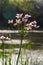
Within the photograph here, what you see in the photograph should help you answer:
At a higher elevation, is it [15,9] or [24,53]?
[15,9]

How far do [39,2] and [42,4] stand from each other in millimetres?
510

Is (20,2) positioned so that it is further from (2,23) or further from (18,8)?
(2,23)

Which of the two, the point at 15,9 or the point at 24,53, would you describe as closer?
the point at 24,53

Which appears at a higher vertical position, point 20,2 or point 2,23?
point 20,2

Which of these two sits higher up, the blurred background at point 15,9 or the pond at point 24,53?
the blurred background at point 15,9

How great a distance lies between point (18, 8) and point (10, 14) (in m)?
0.82

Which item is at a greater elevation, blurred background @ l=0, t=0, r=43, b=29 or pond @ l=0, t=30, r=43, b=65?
blurred background @ l=0, t=0, r=43, b=29

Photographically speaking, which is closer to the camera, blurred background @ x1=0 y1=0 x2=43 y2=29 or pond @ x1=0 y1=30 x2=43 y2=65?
pond @ x1=0 y1=30 x2=43 y2=65

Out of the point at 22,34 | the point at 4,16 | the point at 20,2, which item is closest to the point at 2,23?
the point at 4,16

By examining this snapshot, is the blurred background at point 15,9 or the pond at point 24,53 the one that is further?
the blurred background at point 15,9

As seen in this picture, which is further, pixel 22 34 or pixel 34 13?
pixel 34 13

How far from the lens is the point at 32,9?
21.4 m

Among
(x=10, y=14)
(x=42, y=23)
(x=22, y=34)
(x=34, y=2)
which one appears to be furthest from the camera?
(x=34, y=2)

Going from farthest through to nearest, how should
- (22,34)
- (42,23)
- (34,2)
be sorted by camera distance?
(34,2) < (42,23) < (22,34)
